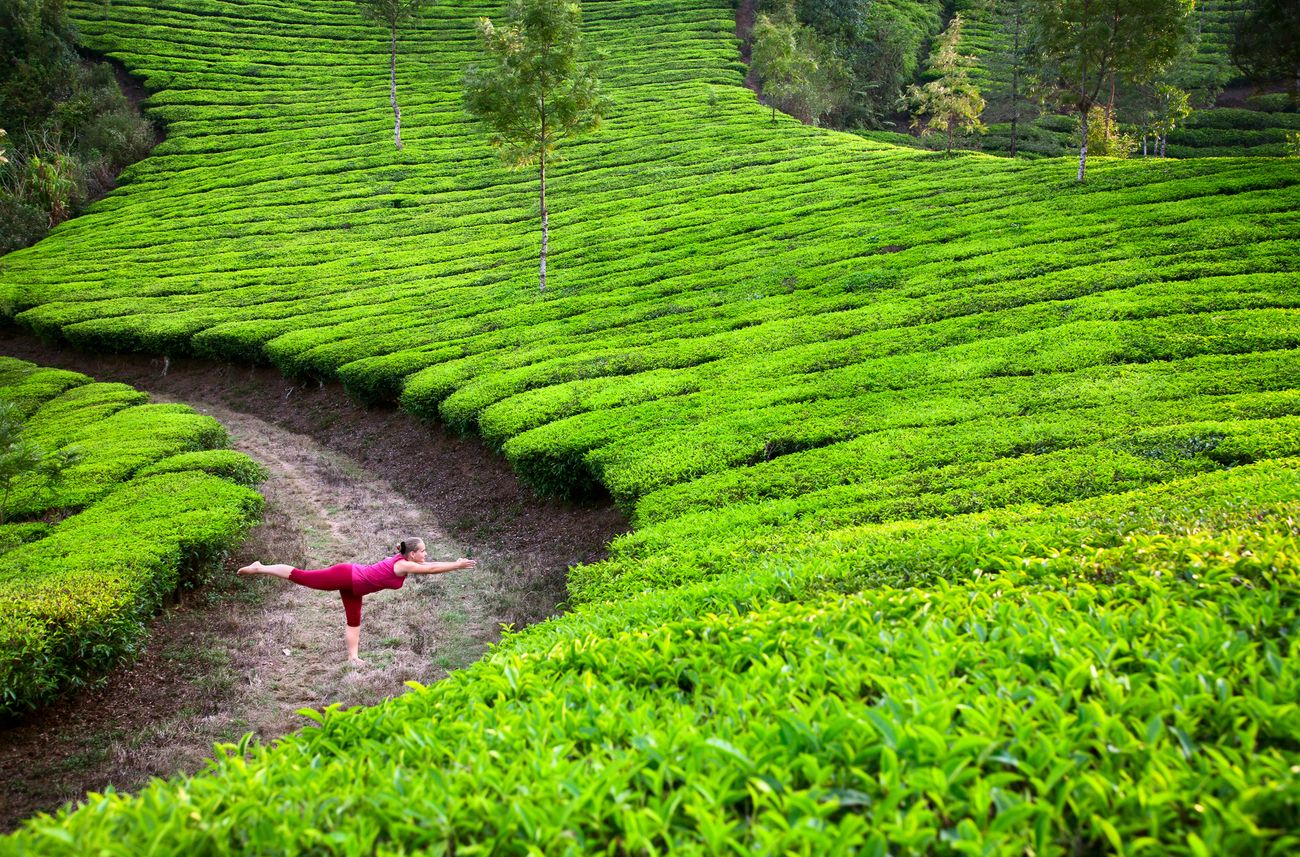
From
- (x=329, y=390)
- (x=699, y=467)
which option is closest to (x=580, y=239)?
(x=329, y=390)

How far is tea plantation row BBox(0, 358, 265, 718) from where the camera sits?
725cm

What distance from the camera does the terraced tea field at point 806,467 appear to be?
2725 millimetres

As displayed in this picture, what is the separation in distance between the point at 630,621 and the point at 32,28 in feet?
148

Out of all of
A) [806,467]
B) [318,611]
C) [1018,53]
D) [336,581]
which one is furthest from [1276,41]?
[318,611]

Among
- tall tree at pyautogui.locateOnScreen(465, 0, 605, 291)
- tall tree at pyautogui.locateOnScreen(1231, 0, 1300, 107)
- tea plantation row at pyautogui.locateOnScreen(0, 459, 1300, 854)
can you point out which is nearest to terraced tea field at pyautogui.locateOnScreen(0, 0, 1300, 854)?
tea plantation row at pyautogui.locateOnScreen(0, 459, 1300, 854)

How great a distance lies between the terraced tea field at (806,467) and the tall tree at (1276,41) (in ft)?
43.9

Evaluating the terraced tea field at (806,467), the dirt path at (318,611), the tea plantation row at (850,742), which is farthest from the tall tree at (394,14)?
the tea plantation row at (850,742)

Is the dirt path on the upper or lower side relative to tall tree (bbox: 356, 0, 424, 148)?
lower

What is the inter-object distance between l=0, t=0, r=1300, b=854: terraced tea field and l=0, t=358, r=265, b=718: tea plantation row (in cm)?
220

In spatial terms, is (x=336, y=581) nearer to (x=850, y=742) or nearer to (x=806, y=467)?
(x=806, y=467)

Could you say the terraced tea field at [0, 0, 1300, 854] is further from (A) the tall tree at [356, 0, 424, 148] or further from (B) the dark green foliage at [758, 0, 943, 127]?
(B) the dark green foliage at [758, 0, 943, 127]

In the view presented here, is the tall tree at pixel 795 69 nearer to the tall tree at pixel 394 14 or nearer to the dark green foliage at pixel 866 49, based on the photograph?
the dark green foliage at pixel 866 49

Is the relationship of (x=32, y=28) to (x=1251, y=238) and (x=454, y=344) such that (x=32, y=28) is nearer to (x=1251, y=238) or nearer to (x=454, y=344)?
(x=454, y=344)

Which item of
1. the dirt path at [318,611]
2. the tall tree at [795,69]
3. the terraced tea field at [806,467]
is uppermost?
the tall tree at [795,69]
